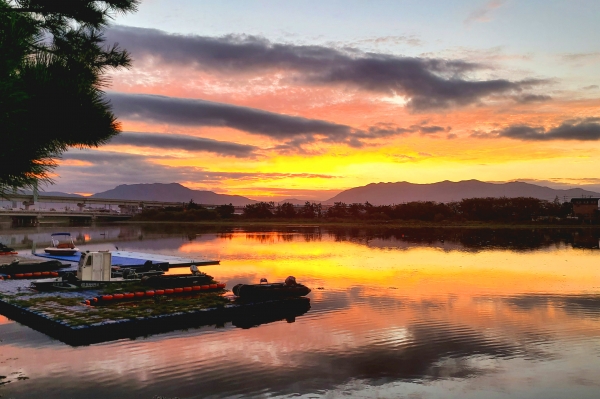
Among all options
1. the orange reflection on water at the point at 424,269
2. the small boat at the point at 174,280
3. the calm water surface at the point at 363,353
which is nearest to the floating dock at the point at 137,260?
the orange reflection on water at the point at 424,269

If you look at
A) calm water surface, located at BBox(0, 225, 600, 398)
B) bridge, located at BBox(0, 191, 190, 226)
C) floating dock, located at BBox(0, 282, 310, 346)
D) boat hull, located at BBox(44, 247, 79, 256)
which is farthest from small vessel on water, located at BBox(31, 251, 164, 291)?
bridge, located at BBox(0, 191, 190, 226)

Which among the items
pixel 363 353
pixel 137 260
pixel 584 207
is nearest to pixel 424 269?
pixel 137 260

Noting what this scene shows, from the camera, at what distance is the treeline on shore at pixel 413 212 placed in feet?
451

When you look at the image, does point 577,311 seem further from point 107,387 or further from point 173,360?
point 107,387

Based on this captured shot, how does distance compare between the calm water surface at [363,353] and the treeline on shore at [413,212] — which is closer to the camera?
the calm water surface at [363,353]

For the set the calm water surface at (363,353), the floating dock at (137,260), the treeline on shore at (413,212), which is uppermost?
the treeline on shore at (413,212)

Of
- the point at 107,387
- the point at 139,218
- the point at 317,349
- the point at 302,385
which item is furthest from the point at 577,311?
the point at 139,218

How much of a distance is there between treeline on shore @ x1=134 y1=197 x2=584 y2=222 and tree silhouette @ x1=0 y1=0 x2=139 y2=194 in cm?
13038

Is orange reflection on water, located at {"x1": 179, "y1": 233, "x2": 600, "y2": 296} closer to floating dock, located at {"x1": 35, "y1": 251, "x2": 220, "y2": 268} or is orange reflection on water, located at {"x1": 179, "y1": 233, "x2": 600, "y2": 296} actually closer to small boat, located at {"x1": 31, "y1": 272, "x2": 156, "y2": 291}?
floating dock, located at {"x1": 35, "y1": 251, "x2": 220, "y2": 268}

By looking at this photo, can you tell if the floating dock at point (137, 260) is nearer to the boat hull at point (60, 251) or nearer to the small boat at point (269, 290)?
the boat hull at point (60, 251)

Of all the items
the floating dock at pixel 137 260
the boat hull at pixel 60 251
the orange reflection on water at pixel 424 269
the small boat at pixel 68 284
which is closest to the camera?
the small boat at pixel 68 284

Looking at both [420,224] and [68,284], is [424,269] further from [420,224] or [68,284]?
[420,224]

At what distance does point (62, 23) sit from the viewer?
35.5 ft

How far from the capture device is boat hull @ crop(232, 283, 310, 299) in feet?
75.1
